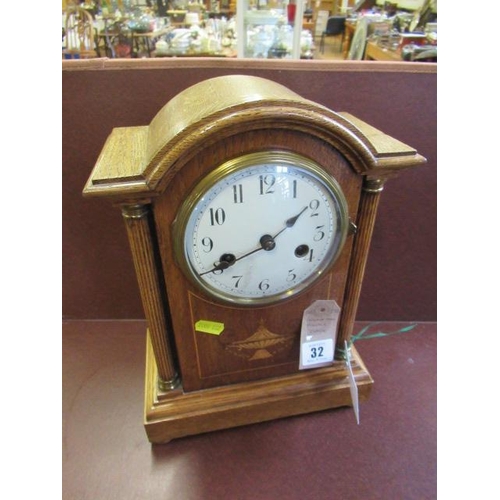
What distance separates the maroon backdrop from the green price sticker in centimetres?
28

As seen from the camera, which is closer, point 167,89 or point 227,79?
point 227,79

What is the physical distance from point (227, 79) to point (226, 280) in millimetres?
339

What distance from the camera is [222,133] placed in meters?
0.50

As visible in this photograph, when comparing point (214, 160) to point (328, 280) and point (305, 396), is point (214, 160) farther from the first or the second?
point (305, 396)

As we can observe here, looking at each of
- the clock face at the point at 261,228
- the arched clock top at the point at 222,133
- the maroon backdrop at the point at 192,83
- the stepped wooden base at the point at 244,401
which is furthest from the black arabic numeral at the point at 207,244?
Result: the stepped wooden base at the point at 244,401

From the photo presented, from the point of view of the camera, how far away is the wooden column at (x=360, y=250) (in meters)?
0.64

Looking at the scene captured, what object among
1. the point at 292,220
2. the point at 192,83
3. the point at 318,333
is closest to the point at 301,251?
the point at 292,220

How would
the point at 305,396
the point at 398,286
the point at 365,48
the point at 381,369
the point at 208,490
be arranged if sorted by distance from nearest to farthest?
the point at 208,490, the point at 305,396, the point at 381,369, the point at 398,286, the point at 365,48

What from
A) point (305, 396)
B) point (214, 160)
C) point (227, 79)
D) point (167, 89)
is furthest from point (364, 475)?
point (167, 89)

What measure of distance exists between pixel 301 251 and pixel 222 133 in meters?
0.24

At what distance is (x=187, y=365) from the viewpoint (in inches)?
28.9

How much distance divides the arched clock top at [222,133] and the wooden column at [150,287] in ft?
0.14

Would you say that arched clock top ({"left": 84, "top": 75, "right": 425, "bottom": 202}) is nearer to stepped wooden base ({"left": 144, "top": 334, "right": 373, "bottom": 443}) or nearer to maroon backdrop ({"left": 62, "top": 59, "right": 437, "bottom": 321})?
maroon backdrop ({"left": 62, "top": 59, "right": 437, "bottom": 321})

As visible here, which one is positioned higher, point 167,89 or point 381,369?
point 167,89
